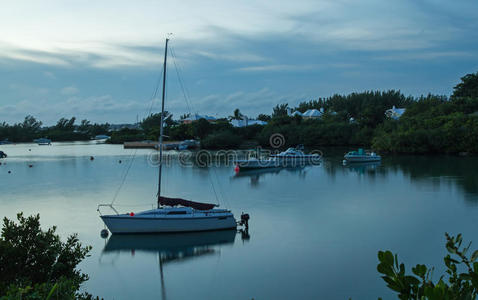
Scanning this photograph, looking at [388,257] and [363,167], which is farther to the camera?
[363,167]

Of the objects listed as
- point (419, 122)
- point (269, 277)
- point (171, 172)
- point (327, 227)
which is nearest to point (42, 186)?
point (171, 172)

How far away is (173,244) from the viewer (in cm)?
1388

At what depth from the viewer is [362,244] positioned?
1384 cm

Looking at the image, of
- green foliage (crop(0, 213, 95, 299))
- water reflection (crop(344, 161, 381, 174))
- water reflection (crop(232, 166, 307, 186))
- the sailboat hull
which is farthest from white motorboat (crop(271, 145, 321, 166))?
green foliage (crop(0, 213, 95, 299))

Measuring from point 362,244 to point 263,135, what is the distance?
56.7 m

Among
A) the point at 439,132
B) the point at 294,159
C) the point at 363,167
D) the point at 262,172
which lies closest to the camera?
the point at 262,172

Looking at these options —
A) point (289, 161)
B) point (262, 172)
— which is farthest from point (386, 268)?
point (289, 161)

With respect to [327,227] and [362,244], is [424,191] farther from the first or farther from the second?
[362,244]

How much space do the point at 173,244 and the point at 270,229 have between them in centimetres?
379

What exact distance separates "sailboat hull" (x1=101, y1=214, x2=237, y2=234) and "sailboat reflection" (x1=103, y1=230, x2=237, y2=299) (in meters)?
0.19

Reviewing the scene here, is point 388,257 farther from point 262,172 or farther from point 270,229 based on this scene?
point 262,172

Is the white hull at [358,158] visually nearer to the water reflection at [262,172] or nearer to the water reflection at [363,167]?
the water reflection at [363,167]

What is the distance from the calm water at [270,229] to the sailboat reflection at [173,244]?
3cm

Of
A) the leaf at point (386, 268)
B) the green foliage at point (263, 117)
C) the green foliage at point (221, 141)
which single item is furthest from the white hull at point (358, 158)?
the green foliage at point (263, 117)
